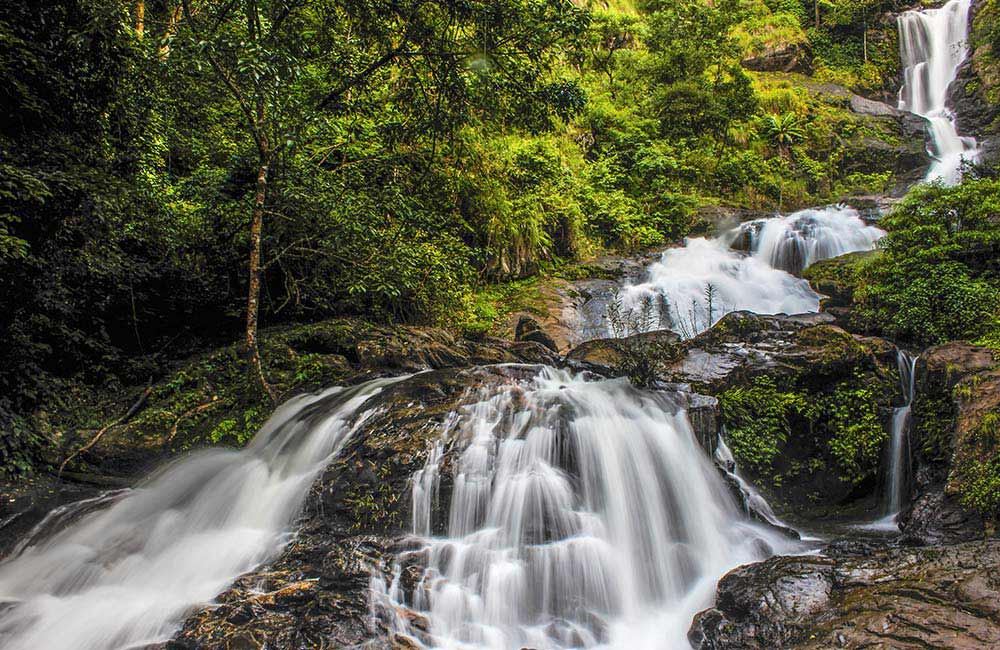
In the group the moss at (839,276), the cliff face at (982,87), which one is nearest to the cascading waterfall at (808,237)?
the moss at (839,276)

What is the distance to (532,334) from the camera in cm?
938

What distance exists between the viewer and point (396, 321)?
896cm

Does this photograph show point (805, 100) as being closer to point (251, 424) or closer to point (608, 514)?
point (608, 514)

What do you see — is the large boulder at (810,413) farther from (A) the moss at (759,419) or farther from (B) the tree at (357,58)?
(B) the tree at (357,58)

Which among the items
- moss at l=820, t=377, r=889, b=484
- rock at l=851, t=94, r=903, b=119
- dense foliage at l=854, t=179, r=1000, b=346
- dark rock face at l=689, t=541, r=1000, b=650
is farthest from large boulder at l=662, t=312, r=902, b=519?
rock at l=851, t=94, r=903, b=119

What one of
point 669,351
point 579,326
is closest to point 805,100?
point 579,326

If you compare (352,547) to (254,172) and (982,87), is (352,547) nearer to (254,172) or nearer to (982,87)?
(254,172)

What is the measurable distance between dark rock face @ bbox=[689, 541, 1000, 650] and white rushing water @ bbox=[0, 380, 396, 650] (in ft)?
12.2

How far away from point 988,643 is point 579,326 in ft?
27.6

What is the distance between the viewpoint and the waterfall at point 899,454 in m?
Answer: 5.13

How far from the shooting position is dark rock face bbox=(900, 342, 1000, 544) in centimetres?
401

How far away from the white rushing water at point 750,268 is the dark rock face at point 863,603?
7.17 m

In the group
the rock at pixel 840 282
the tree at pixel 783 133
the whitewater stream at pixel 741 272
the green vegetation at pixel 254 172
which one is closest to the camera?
the green vegetation at pixel 254 172

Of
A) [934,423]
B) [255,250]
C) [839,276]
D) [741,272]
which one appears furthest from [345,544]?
[741,272]
